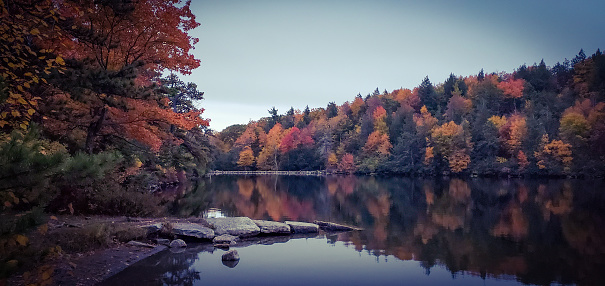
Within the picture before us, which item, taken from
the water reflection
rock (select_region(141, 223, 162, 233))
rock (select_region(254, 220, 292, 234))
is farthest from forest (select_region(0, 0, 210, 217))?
the water reflection

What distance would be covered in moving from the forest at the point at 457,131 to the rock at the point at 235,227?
50.8 metres

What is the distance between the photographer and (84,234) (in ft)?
28.6

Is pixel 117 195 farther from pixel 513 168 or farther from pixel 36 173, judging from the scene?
pixel 513 168

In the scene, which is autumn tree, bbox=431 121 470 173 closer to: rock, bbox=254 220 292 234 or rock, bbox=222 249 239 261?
rock, bbox=254 220 292 234

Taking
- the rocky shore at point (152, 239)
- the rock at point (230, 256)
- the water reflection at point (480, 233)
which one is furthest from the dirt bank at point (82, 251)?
the water reflection at point (480, 233)

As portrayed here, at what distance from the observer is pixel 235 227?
41.5 feet

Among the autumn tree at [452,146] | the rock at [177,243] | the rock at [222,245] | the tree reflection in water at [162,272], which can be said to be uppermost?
the autumn tree at [452,146]

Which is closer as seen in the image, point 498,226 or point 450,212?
point 498,226

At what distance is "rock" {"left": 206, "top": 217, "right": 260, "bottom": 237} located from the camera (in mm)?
12273

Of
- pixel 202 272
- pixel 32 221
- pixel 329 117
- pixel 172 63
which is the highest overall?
pixel 329 117

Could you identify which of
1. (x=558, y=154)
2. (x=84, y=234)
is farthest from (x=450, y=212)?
(x=558, y=154)

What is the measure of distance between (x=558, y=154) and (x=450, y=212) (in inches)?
1680

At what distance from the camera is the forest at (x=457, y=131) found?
5278 centimetres

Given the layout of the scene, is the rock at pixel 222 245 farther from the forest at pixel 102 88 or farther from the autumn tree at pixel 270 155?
the autumn tree at pixel 270 155
